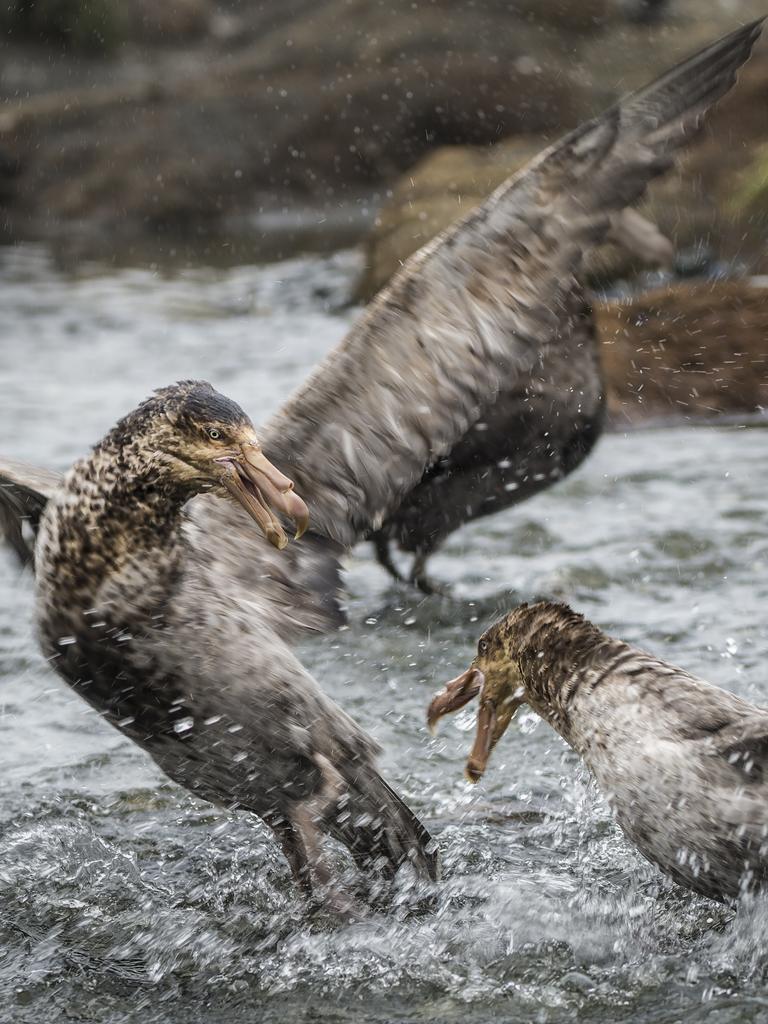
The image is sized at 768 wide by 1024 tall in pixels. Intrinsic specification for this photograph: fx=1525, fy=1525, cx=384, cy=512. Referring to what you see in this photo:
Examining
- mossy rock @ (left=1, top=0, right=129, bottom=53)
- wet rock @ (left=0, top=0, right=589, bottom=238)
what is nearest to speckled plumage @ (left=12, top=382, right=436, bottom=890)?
wet rock @ (left=0, top=0, right=589, bottom=238)

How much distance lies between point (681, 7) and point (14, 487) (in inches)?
649

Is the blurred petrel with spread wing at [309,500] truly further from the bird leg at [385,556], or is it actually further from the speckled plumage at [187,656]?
the bird leg at [385,556]

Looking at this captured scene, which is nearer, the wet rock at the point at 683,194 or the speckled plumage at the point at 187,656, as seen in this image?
the speckled plumage at the point at 187,656

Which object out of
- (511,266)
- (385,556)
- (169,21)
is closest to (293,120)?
(169,21)

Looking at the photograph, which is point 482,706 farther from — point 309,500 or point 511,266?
point 511,266

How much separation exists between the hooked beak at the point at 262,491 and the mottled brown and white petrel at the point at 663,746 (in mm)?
943

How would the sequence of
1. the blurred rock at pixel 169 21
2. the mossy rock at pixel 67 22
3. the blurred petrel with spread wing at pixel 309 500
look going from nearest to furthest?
1. the blurred petrel with spread wing at pixel 309 500
2. the mossy rock at pixel 67 22
3. the blurred rock at pixel 169 21

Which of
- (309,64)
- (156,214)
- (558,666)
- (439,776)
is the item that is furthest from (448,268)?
(309,64)

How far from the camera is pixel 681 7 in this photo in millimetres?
18625

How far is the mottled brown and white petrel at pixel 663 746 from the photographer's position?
11.3ft

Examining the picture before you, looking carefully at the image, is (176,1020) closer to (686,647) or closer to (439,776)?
(439,776)

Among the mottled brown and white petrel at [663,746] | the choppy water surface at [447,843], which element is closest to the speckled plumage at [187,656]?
the choppy water surface at [447,843]

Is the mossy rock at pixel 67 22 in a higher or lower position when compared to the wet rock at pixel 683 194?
higher

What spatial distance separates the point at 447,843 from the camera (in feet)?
14.2
